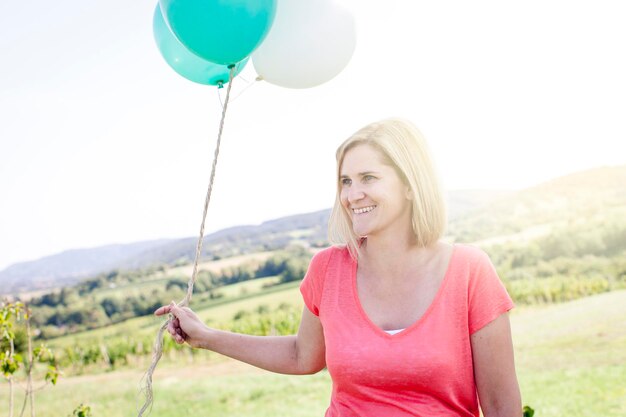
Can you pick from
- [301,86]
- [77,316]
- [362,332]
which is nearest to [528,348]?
[301,86]

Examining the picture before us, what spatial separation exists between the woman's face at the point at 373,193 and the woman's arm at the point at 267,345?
1.09 ft

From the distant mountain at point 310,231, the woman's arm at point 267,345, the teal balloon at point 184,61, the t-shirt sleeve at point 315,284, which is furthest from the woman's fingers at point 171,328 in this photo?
the distant mountain at point 310,231

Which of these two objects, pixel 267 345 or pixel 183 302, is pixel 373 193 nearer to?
pixel 267 345

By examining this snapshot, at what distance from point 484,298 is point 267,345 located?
0.65 meters

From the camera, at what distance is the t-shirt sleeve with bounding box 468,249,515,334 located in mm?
1413

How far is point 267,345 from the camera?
172 centimetres

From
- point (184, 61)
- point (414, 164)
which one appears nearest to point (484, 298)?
point (414, 164)

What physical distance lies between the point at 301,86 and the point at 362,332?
1.16 metres

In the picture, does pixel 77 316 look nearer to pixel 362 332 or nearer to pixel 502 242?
pixel 502 242

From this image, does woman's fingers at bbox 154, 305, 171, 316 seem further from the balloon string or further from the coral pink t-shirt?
the coral pink t-shirt

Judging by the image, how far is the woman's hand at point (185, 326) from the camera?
171cm

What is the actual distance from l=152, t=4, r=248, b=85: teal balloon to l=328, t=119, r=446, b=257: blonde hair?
0.89 meters

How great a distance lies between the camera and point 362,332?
1.47 m

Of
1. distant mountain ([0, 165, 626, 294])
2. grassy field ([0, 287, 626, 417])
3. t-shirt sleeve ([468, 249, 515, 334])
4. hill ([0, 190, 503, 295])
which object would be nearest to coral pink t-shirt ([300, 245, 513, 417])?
t-shirt sleeve ([468, 249, 515, 334])
